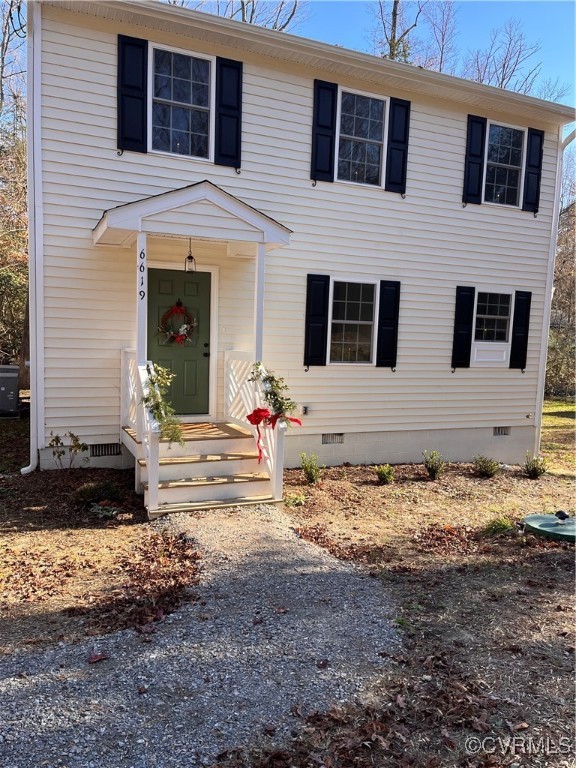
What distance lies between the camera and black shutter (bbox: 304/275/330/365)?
8023mm

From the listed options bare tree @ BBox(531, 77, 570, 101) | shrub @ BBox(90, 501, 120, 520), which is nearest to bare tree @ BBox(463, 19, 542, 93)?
bare tree @ BBox(531, 77, 570, 101)

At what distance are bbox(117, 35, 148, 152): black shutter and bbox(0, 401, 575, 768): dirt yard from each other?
4.12 metres

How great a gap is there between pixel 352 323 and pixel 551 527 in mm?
4057

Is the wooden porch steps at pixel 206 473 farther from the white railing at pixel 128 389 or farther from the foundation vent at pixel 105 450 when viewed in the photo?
the foundation vent at pixel 105 450

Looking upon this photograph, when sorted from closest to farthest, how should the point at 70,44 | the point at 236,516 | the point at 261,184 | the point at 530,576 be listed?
1. the point at 530,576
2. the point at 236,516
3. the point at 70,44
4. the point at 261,184

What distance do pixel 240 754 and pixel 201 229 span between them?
4.92 meters

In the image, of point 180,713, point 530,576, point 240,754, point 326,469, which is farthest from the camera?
point 326,469

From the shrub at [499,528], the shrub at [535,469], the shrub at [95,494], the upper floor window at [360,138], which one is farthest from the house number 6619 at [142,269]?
the shrub at [535,469]

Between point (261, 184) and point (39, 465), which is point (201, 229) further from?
point (39, 465)

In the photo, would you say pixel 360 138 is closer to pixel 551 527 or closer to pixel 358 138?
pixel 358 138

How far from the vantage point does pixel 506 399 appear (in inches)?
384

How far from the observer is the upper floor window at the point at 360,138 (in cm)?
809

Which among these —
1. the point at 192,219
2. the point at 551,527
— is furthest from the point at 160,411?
the point at 551,527

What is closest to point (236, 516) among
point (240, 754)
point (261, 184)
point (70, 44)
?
point (240, 754)
